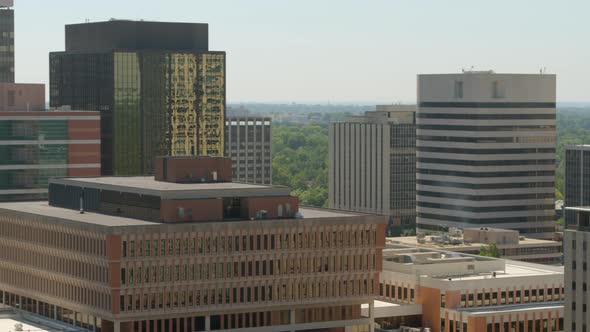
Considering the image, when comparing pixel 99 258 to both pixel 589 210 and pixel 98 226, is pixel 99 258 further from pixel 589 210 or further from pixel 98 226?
pixel 589 210

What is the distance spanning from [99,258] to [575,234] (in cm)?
5531

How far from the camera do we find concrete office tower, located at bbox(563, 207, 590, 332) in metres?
189

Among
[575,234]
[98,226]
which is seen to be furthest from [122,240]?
[575,234]

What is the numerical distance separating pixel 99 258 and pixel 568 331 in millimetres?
55025

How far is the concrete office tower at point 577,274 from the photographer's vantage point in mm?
189000

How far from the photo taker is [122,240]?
197m

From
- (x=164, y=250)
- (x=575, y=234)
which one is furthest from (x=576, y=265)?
(x=164, y=250)

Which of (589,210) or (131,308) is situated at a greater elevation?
(589,210)

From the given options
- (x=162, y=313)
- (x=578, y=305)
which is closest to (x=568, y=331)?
(x=578, y=305)

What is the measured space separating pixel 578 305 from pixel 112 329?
54265 mm

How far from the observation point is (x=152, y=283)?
19912 cm

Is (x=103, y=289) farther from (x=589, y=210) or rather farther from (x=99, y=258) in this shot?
(x=589, y=210)

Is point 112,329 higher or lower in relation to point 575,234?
lower

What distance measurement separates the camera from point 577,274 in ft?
625
